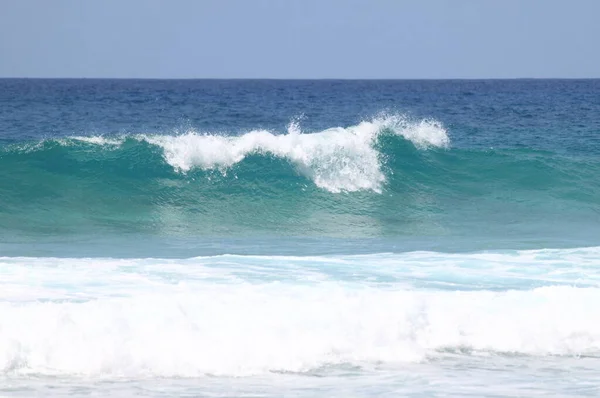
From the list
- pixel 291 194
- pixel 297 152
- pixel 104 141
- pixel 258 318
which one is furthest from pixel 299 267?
pixel 104 141

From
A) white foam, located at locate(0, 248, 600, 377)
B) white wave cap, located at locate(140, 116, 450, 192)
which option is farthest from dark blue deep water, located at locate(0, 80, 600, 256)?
white foam, located at locate(0, 248, 600, 377)

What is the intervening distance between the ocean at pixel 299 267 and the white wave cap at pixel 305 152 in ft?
0.14

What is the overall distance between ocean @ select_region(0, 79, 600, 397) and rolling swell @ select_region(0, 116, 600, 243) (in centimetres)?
5

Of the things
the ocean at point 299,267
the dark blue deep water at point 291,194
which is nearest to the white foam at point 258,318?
the ocean at point 299,267

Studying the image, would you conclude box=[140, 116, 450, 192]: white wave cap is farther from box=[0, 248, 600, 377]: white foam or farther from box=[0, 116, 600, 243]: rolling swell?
box=[0, 248, 600, 377]: white foam

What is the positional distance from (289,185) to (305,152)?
1361 mm

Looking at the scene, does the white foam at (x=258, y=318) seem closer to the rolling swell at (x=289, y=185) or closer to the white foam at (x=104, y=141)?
the rolling swell at (x=289, y=185)

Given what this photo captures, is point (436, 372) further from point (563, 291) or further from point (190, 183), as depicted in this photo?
point (190, 183)

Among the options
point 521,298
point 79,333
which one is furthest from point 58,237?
point 521,298

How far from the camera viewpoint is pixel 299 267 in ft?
34.3

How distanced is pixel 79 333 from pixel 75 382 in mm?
695

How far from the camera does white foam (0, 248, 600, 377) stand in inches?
292

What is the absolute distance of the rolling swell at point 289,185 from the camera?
606 inches

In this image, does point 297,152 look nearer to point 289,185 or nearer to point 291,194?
point 289,185
